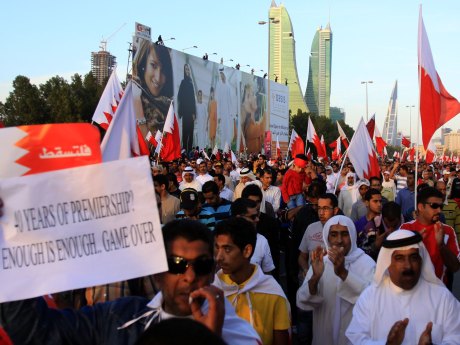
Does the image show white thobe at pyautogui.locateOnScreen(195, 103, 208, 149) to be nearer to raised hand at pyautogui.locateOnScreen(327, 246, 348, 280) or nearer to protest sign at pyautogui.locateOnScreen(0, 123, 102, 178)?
raised hand at pyautogui.locateOnScreen(327, 246, 348, 280)

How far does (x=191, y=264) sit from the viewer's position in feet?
8.44

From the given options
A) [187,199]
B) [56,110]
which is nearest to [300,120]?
[56,110]

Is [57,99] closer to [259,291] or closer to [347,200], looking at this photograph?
[347,200]

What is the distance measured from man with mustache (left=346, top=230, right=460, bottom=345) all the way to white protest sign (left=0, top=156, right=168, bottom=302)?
192 cm

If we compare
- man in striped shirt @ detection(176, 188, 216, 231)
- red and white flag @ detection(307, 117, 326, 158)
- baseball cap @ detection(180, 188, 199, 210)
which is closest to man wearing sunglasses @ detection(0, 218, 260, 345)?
man in striped shirt @ detection(176, 188, 216, 231)

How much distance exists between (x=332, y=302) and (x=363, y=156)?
588 cm

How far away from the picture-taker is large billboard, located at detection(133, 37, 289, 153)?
39.5 meters

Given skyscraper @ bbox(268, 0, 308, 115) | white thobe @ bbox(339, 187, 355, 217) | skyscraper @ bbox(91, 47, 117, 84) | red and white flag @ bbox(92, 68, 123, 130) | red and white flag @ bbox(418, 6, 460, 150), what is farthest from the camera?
skyscraper @ bbox(268, 0, 308, 115)

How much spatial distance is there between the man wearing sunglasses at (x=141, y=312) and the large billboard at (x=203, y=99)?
27538mm

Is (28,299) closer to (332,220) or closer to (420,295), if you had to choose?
(420,295)

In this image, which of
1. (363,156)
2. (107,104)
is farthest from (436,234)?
(107,104)

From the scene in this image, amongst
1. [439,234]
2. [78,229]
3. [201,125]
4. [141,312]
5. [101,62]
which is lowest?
[439,234]

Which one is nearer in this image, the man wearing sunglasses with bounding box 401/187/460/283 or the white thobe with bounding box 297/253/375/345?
the white thobe with bounding box 297/253/375/345

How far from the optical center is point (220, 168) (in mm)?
13992
